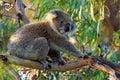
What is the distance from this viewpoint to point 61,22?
2883 millimetres

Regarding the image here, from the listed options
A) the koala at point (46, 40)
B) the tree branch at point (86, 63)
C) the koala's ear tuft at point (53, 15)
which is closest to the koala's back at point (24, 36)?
the koala at point (46, 40)

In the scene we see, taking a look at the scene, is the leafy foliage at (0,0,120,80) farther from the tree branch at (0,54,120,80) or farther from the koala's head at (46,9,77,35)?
the tree branch at (0,54,120,80)

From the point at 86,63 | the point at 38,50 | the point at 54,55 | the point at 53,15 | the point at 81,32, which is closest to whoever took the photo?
the point at 86,63

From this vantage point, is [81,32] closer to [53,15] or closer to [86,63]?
[53,15]

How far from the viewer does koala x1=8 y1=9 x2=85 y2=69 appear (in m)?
2.52

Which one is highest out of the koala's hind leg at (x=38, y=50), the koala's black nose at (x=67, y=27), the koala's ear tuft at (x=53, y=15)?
the koala's ear tuft at (x=53, y=15)

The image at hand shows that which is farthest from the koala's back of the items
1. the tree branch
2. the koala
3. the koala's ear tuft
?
the tree branch

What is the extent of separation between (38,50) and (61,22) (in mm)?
447

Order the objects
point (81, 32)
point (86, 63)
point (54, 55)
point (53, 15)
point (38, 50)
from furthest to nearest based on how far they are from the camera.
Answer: point (81, 32)
point (53, 15)
point (54, 55)
point (38, 50)
point (86, 63)

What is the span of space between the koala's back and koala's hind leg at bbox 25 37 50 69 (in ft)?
0.23

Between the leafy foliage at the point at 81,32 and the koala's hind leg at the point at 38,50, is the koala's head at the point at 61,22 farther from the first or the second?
the koala's hind leg at the point at 38,50

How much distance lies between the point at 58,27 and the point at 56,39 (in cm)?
14

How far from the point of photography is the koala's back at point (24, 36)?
104 inches

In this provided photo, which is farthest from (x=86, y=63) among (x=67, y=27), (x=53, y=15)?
(x=53, y=15)
